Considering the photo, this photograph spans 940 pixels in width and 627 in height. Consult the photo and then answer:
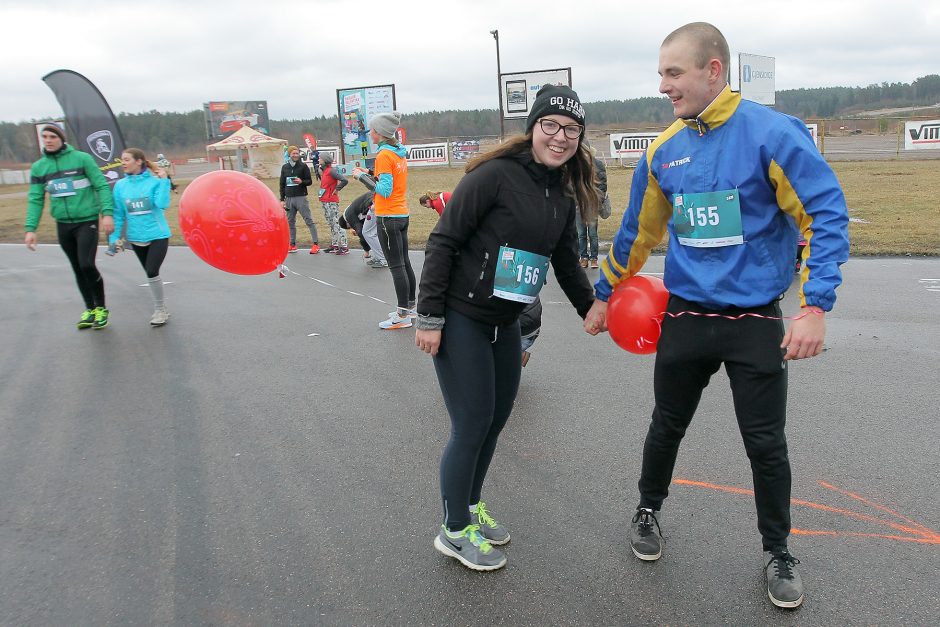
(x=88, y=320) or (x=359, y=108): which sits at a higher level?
(x=359, y=108)

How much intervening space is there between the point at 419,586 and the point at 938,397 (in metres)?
3.72

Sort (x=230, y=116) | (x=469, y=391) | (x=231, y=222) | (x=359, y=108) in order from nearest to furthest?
(x=469, y=391) → (x=231, y=222) → (x=359, y=108) → (x=230, y=116)

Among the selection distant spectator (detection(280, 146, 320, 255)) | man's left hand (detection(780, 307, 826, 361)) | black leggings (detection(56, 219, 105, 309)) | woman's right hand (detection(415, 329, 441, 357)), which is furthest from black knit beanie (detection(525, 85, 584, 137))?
distant spectator (detection(280, 146, 320, 255))

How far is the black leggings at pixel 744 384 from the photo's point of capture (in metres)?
2.41

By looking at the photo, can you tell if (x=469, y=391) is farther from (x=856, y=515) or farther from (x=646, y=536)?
(x=856, y=515)

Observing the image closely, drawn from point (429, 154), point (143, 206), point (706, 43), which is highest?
point (429, 154)

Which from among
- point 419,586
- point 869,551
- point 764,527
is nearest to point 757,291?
point 764,527

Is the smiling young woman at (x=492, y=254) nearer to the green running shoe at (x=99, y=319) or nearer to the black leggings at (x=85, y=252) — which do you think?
the black leggings at (x=85, y=252)

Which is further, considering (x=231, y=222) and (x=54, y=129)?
(x=54, y=129)

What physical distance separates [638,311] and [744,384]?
53 centimetres

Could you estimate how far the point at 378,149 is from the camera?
652cm

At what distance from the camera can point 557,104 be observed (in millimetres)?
2480

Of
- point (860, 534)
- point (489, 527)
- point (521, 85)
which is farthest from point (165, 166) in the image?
point (860, 534)

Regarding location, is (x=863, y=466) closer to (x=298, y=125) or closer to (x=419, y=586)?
(x=419, y=586)
